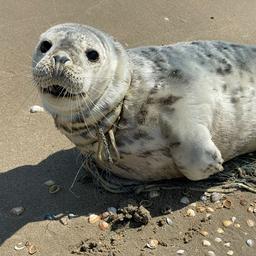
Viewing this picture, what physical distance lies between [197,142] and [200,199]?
17.6 inches

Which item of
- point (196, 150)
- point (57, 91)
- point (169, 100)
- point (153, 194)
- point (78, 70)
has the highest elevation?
point (78, 70)

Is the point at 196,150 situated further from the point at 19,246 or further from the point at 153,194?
the point at 19,246

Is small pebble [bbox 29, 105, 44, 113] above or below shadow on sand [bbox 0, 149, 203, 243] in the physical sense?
above

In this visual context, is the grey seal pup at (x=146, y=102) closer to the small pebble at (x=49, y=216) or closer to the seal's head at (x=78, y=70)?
the seal's head at (x=78, y=70)

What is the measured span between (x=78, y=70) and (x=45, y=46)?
1.01 ft

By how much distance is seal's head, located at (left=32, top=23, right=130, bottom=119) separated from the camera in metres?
3.34

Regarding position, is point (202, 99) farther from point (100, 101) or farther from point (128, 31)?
point (128, 31)

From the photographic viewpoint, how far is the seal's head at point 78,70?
3.34 m

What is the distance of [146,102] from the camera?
3695mm

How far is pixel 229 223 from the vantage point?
3.71 m

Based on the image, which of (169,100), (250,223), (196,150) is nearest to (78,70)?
(169,100)

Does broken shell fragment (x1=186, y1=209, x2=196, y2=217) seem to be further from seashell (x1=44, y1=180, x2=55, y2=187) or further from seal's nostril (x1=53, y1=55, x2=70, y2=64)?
seal's nostril (x1=53, y1=55, x2=70, y2=64)

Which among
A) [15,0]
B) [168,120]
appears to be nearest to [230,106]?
[168,120]

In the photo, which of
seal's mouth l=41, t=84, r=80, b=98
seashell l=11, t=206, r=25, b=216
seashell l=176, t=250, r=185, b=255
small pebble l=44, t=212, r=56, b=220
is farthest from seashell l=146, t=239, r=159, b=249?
seal's mouth l=41, t=84, r=80, b=98
